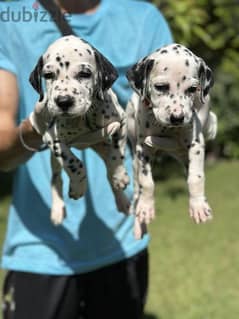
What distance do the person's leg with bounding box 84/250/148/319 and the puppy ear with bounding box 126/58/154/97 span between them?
48.9 inches

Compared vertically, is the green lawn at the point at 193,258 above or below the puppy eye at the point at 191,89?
below

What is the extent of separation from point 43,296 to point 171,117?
137cm

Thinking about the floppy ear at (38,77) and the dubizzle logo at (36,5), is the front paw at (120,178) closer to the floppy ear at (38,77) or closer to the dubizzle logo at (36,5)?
the floppy ear at (38,77)

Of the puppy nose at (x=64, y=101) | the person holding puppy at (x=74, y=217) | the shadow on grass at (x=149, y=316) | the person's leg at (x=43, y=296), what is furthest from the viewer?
the shadow on grass at (x=149, y=316)

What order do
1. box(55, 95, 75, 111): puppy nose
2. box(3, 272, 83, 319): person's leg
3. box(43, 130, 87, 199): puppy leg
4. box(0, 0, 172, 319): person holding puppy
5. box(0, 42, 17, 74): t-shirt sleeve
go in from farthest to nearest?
box(3, 272, 83, 319): person's leg → box(0, 0, 172, 319): person holding puppy → box(0, 42, 17, 74): t-shirt sleeve → box(43, 130, 87, 199): puppy leg → box(55, 95, 75, 111): puppy nose

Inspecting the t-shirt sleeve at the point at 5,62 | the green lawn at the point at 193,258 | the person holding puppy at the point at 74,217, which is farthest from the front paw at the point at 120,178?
the green lawn at the point at 193,258

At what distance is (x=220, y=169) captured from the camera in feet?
25.8

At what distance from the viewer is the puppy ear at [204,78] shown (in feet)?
4.95

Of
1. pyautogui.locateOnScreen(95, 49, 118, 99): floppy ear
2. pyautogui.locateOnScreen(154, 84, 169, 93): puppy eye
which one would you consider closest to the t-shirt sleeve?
pyautogui.locateOnScreen(95, 49, 118, 99): floppy ear

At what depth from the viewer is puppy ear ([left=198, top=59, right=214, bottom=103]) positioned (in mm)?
1508

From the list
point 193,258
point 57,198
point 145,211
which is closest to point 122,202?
point 57,198

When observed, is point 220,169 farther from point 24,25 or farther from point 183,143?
point 183,143

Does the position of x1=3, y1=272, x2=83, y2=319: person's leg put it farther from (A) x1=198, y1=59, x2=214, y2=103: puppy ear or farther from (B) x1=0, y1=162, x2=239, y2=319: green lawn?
(B) x1=0, y1=162, x2=239, y2=319: green lawn

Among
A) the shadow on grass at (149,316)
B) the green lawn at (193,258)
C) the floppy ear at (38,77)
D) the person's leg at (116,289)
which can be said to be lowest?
the green lawn at (193,258)
